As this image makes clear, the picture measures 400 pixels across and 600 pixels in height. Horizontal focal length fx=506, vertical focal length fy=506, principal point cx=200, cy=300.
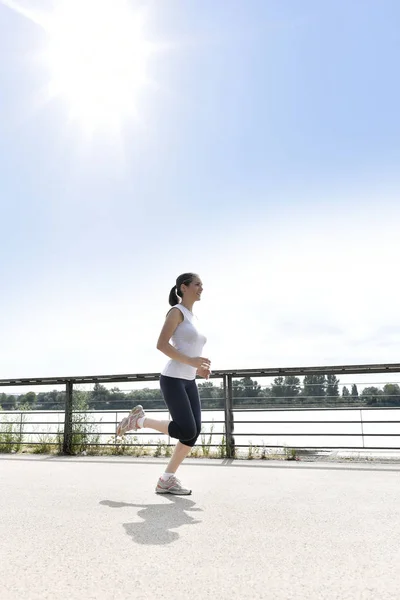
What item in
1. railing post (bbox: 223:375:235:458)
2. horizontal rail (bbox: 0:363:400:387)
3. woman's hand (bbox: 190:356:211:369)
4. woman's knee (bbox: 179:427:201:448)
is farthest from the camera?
railing post (bbox: 223:375:235:458)

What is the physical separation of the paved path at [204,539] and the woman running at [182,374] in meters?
0.31

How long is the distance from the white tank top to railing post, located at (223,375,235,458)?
9.10ft

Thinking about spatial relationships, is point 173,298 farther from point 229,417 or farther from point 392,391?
point 392,391

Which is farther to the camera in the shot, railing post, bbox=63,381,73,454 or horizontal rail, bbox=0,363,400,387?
railing post, bbox=63,381,73,454

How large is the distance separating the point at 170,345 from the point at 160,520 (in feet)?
3.98

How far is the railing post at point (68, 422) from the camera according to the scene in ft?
23.0

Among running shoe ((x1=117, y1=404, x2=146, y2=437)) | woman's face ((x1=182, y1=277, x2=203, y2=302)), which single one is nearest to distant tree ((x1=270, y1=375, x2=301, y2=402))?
running shoe ((x1=117, y1=404, x2=146, y2=437))

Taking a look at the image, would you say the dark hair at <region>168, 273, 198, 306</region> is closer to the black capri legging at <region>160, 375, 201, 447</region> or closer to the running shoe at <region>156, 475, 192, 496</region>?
the black capri legging at <region>160, 375, 201, 447</region>

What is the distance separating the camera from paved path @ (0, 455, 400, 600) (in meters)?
1.81

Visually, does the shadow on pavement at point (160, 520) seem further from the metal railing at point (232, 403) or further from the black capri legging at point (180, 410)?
the metal railing at point (232, 403)

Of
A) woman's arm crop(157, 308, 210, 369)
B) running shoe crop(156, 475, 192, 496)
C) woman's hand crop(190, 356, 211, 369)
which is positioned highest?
woman's arm crop(157, 308, 210, 369)

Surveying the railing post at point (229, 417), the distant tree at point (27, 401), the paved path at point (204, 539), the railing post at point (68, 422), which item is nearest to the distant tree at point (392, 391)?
the railing post at point (229, 417)

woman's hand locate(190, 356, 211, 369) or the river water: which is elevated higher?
woman's hand locate(190, 356, 211, 369)

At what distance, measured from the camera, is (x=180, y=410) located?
3.65 meters
